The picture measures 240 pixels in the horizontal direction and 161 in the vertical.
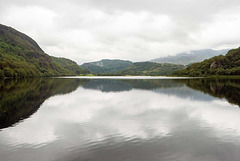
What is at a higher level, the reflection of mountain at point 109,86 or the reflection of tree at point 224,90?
the reflection of mountain at point 109,86

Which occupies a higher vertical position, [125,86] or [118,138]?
[125,86]

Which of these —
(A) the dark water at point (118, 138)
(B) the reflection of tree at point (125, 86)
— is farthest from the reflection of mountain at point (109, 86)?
(A) the dark water at point (118, 138)

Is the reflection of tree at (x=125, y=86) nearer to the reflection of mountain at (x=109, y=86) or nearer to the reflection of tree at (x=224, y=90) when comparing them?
the reflection of mountain at (x=109, y=86)

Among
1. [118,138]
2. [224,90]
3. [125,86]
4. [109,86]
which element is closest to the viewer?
[118,138]

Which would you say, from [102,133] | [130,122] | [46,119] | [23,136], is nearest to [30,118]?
[46,119]

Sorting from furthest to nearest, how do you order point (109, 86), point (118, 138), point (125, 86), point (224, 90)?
point (109, 86)
point (125, 86)
point (224, 90)
point (118, 138)

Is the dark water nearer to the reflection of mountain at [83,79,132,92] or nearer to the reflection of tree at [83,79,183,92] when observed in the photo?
the reflection of tree at [83,79,183,92]

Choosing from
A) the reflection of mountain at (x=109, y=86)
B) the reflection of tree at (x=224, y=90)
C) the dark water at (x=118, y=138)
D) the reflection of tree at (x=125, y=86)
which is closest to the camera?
the dark water at (x=118, y=138)

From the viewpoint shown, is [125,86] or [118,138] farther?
[125,86]

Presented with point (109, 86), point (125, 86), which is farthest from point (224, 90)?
point (109, 86)

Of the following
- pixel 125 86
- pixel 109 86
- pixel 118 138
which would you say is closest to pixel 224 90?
pixel 125 86

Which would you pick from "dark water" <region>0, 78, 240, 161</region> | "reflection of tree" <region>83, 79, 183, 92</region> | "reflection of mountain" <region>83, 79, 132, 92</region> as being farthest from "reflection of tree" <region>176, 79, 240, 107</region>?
"reflection of mountain" <region>83, 79, 132, 92</region>

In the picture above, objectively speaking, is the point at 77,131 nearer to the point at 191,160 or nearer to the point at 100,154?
the point at 100,154

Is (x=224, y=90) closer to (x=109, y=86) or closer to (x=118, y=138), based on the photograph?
(x=109, y=86)
